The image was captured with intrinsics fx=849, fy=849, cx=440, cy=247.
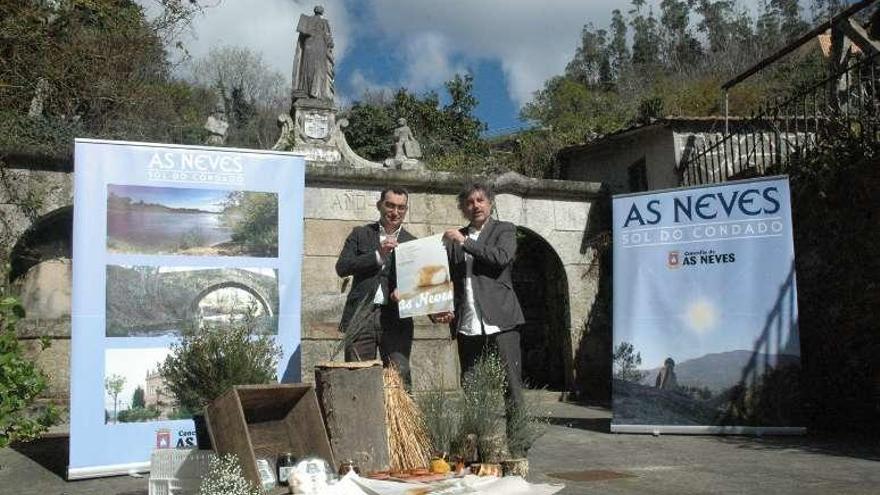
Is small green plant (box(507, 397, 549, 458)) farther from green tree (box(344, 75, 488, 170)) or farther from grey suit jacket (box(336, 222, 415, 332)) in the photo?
green tree (box(344, 75, 488, 170))

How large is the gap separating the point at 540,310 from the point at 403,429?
6301mm

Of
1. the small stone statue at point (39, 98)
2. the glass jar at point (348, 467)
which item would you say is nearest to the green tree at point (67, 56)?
the small stone statue at point (39, 98)

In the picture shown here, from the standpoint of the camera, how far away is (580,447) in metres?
6.25

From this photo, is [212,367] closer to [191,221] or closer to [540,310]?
[191,221]

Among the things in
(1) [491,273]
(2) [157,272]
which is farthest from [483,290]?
(2) [157,272]

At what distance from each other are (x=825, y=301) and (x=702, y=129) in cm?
717

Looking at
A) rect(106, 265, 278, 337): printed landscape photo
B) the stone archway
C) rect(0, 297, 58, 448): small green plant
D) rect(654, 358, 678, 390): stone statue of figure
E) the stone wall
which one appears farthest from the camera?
the stone wall

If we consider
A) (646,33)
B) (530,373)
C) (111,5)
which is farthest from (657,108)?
(646,33)

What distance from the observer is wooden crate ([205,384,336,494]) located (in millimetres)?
3750

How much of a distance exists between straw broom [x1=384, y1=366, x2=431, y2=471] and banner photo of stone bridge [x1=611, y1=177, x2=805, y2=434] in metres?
3.02

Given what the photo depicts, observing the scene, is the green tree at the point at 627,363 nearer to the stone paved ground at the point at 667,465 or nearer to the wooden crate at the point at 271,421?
the stone paved ground at the point at 667,465

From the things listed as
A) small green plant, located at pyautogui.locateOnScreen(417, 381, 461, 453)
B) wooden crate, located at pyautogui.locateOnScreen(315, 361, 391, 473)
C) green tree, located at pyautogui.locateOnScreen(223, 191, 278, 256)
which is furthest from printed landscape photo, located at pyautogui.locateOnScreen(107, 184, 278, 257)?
small green plant, located at pyautogui.locateOnScreen(417, 381, 461, 453)

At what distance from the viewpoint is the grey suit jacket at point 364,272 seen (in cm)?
512

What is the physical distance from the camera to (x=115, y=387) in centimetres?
527
